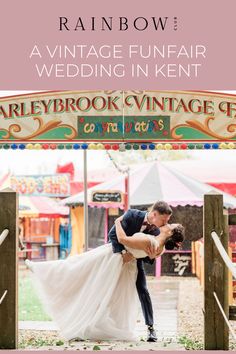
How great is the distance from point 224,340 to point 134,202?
9011 millimetres

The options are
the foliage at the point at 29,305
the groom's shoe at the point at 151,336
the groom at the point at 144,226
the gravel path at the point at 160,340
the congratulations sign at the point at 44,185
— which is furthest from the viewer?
the congratulations sign at the point at 44,185

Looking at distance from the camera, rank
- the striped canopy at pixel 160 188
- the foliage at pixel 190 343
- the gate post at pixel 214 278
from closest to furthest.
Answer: the gate post at pixel 214 278 < the foliage at pixel 190 343 < the striped canopy at pixel 160 188

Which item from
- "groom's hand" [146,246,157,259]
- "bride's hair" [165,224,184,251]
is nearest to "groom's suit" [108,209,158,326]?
"groom's hand" [146,246,157,259]

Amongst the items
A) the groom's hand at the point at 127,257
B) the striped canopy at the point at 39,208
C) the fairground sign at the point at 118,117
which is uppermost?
the fairground sign at the point at 118,117

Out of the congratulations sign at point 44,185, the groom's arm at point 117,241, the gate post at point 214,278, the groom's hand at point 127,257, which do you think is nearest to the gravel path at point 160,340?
the gate post at point 214,278

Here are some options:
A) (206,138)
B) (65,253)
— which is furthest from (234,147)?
(65,253)

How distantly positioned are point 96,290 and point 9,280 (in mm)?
937

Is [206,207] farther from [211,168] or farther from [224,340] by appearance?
[211,168]

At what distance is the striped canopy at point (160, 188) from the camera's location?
15.4m

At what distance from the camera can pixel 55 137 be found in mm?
7961

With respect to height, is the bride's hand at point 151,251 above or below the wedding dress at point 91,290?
above

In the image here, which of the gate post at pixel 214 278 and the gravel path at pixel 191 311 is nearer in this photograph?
the gate post at pixel 214 278

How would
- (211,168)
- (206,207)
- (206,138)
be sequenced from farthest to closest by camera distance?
→ (211,168), (206,138), (206,207)

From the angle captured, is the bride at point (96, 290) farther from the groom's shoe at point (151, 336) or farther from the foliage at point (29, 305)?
the foliage at point (29, 305)
